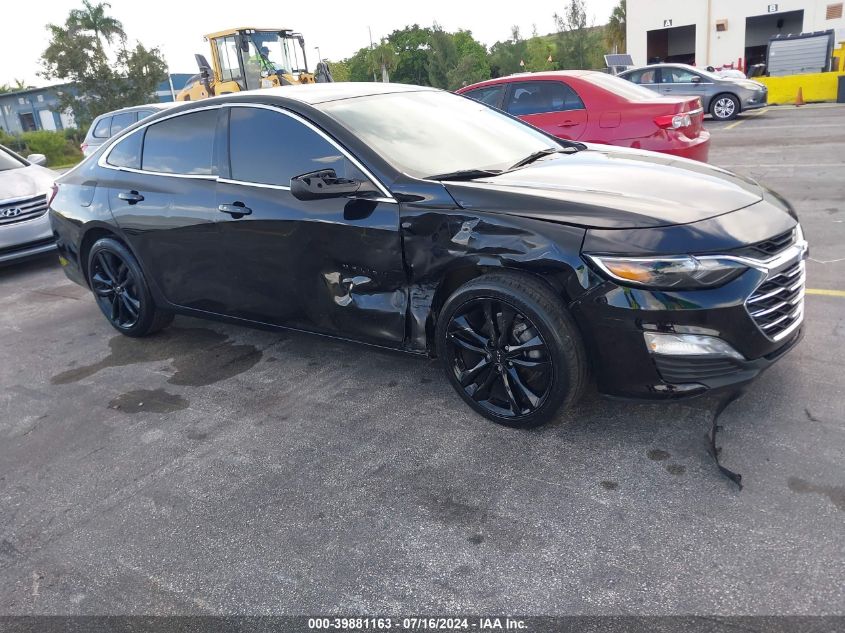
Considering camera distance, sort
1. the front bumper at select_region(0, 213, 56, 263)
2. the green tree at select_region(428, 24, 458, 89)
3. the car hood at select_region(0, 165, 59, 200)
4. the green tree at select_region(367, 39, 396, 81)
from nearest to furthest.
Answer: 1. the front bumper at select_region(0, 213, 56, 263)
2. the car hood at select_region(0, 165, 59, 200)
3. the green tree at select_region(428, 24, 458, 89)
4. the green tree at select_region(367, 39, 396, 81)

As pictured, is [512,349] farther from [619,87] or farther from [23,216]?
[23,216]

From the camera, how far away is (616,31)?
47.3 meters

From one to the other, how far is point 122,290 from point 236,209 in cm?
155

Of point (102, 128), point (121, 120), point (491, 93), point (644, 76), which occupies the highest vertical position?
point (121, 120)

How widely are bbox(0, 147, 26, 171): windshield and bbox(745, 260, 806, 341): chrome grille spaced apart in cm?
843

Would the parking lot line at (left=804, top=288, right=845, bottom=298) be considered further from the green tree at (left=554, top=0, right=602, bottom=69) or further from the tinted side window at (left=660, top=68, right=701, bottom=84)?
the green tree at (left=554, top=0, right=602, bottom=69)

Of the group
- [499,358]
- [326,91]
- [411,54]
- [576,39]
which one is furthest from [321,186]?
[411,54]

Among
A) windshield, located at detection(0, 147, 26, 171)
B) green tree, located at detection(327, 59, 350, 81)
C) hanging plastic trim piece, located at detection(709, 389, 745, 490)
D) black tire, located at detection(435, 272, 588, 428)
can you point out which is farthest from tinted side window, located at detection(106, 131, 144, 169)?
green tree, located at detection(327, 59, 350, 81)

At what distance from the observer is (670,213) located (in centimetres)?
298

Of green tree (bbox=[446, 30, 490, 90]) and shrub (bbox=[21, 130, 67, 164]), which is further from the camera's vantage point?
green tree (bbox=[446, 30, 490, 90])

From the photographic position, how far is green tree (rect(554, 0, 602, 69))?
43.3 m

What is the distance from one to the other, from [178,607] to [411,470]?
3.64ft

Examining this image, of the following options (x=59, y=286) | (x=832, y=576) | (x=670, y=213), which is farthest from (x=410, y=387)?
(x=59, y=286)

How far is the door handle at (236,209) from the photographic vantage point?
4.05 meters
